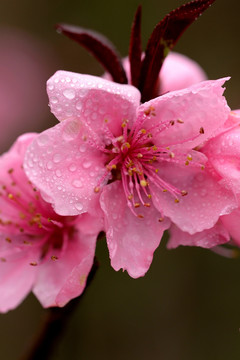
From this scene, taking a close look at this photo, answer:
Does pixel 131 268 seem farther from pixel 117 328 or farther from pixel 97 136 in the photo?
pixel 117 328

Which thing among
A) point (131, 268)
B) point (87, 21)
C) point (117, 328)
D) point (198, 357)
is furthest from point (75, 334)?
point (87, 21)

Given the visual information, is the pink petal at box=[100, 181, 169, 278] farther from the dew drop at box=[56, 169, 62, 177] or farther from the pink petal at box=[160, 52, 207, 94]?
the pink petal at box=[160, 52, 207, 94]

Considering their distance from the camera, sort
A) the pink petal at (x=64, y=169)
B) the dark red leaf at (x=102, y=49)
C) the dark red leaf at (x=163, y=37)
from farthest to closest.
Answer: the dark red leaf at (x=102, y=49)
the dark red leaf at (x=163, y=37)
the pink petal at (x=64, y=169)

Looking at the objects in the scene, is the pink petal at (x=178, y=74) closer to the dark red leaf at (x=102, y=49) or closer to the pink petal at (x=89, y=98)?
the dark red leaf at (x=102, y=49)

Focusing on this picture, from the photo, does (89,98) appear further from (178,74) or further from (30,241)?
(178,74)

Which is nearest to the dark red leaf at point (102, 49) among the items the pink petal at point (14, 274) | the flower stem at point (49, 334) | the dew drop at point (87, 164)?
the dew drop at point (87, 164)
